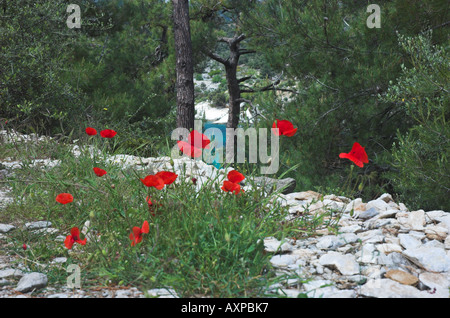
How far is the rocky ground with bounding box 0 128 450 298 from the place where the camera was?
1676mm

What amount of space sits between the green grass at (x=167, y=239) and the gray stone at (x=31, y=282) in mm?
74


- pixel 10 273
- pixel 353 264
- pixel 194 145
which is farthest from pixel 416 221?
pixel 10 273

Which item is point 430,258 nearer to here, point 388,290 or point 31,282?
point 388,290

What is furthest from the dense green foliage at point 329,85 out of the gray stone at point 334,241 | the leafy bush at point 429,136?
the gray stone at point 334,241

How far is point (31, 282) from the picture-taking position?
5.74ft

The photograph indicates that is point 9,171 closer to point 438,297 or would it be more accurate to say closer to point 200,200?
point 200,200

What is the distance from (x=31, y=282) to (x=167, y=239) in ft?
1.93

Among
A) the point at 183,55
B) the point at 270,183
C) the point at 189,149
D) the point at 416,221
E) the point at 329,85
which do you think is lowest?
the point at 416,221

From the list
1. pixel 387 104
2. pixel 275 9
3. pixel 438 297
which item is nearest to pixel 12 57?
pixel 275 9

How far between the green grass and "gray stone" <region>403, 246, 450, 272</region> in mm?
489

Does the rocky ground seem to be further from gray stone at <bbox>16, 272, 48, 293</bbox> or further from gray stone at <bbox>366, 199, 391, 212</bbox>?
gray stone at <bbox>366, 199, 391, 212</bbox>

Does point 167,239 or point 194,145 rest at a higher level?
point 194,145

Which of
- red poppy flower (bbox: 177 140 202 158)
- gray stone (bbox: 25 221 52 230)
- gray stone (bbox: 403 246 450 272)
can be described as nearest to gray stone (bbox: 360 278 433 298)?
gray stone (bbox: 403 246 450 272)

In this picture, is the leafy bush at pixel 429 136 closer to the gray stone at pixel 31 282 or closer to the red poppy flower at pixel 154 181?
the red poppy flower at pixel 154 181
